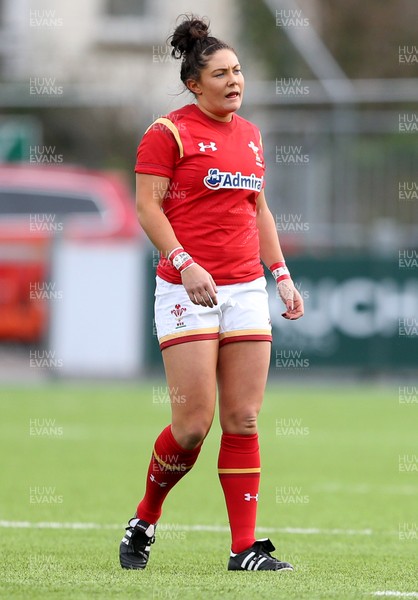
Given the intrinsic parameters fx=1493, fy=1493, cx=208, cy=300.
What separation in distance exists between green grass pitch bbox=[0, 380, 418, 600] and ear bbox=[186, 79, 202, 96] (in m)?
2.04

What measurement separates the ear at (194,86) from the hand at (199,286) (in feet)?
2.68

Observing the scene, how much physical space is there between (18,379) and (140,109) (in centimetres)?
703

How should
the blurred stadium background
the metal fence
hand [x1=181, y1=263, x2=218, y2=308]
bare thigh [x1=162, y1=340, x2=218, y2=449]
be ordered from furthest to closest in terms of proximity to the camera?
1. the metal fence
2. the blurred stadium background
3. bare thigh [x1=162, y1=340, x2=218, y2=449]
4. hand [x1=181, y1=263, x2=218, y2=308]

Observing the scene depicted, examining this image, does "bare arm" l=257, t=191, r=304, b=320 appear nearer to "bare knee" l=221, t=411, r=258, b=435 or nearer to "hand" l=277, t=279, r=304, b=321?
"hand" l=277, t=279, r=304, b=321

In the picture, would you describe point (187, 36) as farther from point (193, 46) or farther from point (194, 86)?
point (194, 86)

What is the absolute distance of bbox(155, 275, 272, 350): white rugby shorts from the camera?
246 inches

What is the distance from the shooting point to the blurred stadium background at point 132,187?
16984mm

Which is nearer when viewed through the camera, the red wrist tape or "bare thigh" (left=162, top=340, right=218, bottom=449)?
"bare thigh" (left=162, top=340, right=218, bottom=449)

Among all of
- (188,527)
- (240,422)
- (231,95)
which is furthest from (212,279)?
(188,527)

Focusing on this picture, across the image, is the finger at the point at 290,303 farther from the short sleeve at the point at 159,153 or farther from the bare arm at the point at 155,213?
the short sleeve at the point at 159,153

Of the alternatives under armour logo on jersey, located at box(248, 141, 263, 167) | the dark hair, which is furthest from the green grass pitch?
the dark hair

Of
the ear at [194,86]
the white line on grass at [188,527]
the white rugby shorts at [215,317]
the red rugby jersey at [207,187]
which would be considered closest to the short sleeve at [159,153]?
the red rugby jersey at [207,187]

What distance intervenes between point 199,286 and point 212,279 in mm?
175

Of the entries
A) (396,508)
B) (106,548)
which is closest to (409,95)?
(396,508)
